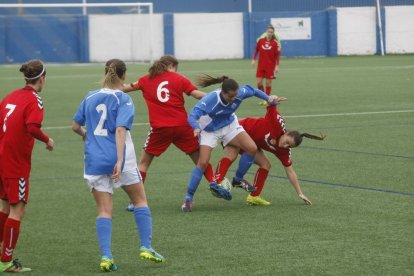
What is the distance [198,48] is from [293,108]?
32396 millimetres

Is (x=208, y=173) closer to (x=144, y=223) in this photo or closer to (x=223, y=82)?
(x=223, y=82)

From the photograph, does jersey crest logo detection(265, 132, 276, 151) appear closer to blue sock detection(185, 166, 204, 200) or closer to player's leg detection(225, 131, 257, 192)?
player's leg detection(225, 131, 257, 192)

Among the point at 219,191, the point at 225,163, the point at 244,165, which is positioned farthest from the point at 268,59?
the point at 219,191

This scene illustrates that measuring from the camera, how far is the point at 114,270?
789cm

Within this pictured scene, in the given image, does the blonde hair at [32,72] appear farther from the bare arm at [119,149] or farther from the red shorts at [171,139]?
the red shorts at [171,139]

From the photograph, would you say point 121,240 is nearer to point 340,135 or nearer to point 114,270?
point 114,270

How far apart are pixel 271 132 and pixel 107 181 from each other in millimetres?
3675

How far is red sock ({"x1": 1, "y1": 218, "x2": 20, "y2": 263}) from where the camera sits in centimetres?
793

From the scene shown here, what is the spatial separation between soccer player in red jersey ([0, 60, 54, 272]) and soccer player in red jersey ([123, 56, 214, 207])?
3285mm

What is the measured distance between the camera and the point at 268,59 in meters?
27.3

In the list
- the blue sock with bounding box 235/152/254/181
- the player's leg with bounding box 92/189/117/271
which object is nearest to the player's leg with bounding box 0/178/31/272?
the player's leg with bounding box 92/189/117/271

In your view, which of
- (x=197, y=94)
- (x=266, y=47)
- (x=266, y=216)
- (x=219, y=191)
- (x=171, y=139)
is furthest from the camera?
(x=266, y=47)

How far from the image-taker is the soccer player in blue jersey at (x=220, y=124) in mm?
10758

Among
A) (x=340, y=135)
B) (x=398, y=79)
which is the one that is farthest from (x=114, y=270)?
(x=398, y=79)
